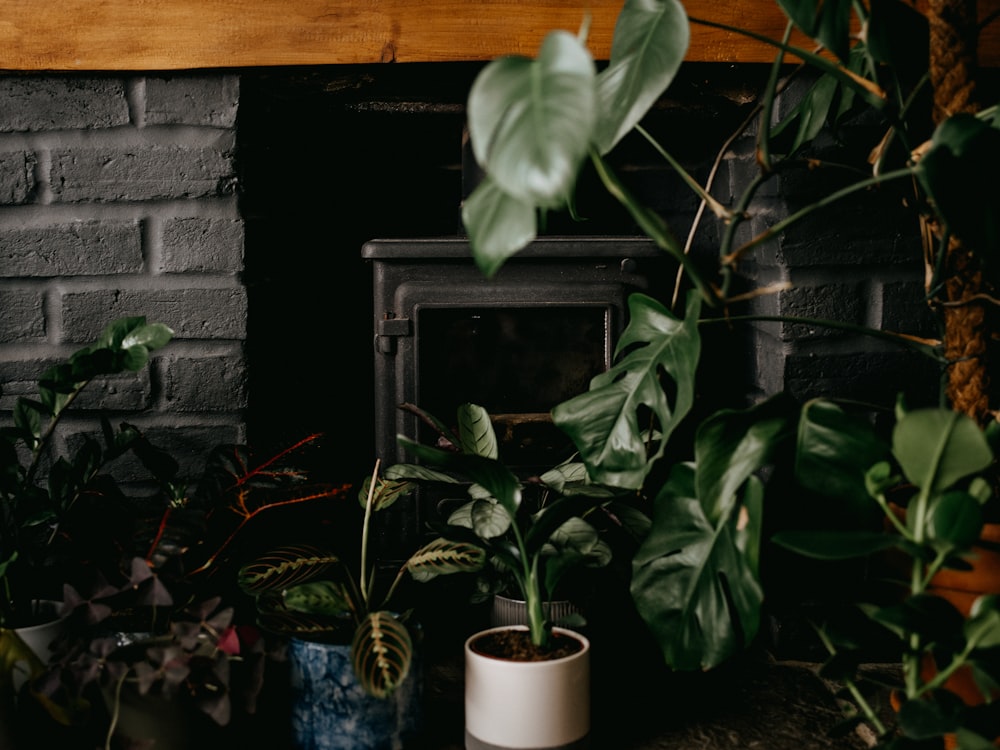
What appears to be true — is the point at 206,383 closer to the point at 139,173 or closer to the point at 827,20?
the point at 139,173

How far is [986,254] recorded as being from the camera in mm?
848

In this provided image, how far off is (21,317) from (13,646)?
0.58m

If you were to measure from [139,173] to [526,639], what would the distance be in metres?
0.86

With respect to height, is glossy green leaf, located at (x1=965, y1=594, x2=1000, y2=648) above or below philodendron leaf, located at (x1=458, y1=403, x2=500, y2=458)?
below

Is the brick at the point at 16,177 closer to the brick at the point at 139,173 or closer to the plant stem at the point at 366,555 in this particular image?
the brick at the point at 139,173

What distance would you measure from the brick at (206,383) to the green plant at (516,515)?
29 cm

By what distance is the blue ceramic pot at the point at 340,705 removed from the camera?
1045mm

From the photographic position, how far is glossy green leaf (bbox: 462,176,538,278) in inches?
28.9

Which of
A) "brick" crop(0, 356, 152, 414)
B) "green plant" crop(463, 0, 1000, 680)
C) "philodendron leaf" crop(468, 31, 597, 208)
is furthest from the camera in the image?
"brick" crop(0, 356, 152, 414)

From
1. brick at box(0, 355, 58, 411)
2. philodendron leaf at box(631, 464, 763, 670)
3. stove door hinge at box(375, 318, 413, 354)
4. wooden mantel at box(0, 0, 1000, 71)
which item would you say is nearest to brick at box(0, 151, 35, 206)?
wooden mantel at box(0, 0, 1000, 71)

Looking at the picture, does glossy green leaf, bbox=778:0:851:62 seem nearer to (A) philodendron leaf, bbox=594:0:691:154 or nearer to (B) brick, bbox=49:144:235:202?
(A) philodendron leaf, bbox=594:0:691:154

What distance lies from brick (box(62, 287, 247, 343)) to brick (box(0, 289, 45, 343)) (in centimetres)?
4

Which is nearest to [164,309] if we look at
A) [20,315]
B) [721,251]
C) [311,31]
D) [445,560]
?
[20,315]

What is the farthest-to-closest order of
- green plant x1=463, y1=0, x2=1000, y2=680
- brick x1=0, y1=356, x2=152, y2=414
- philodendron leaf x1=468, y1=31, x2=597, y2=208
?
brick x1=0, y1=356, x2=152, y2=414 < green plant x1=463, y1=0, x2=1000, y2=680 < philodendron leaf x1=468, y1=31, x2=597, y2=208
